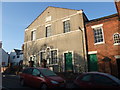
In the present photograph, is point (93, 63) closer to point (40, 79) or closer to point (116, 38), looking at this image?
point (116, 38)

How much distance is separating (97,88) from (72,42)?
10436mm

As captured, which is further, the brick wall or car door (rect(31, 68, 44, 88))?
the brick wall

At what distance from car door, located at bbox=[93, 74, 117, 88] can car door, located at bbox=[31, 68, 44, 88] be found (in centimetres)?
367

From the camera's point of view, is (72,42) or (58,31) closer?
(72,42)

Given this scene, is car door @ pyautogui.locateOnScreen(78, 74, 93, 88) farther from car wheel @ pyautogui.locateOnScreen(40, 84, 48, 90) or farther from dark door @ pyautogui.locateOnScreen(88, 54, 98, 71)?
dark door @ pyautogui.locateOnScreen(88, 54, 98, 71)

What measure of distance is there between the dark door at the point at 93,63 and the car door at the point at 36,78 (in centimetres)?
808

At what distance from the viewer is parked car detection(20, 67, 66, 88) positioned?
758 centimetres

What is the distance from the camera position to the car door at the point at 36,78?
7988 millimetres

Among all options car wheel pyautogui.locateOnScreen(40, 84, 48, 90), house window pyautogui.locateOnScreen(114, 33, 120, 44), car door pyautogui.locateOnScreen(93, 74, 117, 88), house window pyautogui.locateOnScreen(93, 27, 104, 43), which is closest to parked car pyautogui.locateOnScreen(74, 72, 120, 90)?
car door pyautogui.locateOnScreen(93, 74, 117, 88)

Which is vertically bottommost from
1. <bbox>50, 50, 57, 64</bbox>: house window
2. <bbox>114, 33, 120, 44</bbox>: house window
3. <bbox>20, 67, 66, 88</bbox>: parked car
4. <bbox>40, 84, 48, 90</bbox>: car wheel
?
<bbox>40, 84, 48, 90</bbox>: car wheel

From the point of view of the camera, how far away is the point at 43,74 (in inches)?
323

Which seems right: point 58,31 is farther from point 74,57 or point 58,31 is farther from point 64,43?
point 74,57

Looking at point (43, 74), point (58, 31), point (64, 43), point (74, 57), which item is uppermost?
point (58, 31)

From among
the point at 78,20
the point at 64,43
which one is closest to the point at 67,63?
the point at 64,43
